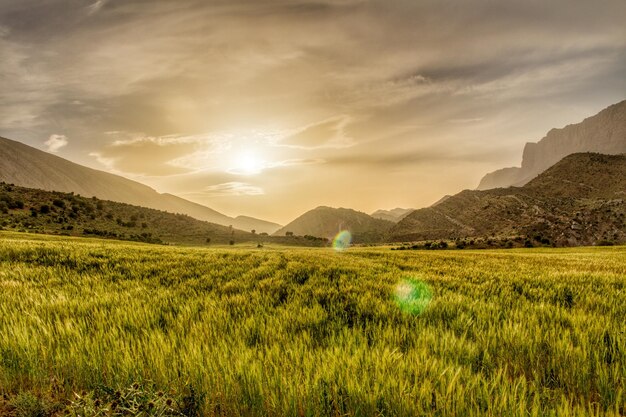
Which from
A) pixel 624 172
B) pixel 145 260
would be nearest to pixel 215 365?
pixel 145 260

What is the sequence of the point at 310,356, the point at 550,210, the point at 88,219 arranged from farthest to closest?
the point at 550,210, the point at 88,219, the point at 310,356

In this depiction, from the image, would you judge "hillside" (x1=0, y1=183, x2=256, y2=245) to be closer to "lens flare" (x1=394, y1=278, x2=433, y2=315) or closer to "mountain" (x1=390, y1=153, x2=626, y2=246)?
"lens flare" (x1=394, y1=278, x2=433, y2=315)

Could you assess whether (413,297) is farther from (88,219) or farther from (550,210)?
(550,210)

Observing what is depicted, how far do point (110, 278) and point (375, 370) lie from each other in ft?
23.5

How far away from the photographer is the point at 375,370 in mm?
2135

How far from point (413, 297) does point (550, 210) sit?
11851 cm

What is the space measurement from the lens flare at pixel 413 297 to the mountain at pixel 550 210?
91.9 metres

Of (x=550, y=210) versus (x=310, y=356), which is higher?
(x=550, y=210)

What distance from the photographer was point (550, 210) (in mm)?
95125

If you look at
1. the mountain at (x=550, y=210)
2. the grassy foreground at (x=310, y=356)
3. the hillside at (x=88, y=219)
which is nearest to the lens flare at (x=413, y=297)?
the grassy foreground at (x=310, y=356)

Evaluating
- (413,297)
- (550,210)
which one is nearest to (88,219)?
(413,297)

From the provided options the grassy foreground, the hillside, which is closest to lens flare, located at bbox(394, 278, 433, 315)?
the grassy foreground

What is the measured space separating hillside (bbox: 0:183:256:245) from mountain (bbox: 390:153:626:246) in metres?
79.5

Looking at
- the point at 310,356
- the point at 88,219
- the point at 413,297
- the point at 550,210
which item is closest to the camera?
the point at 310,356
